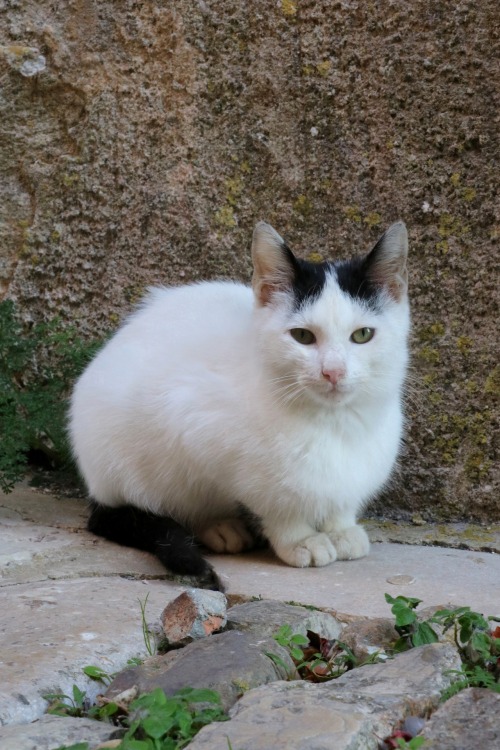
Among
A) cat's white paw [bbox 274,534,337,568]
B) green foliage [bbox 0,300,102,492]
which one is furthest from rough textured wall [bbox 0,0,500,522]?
cat's white paw [bbox 274,534,337,568]

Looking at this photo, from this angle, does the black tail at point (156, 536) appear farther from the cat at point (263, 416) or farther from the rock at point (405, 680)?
the rock at point (405, 680)

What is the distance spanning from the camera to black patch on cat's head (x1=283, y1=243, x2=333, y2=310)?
2885 mm

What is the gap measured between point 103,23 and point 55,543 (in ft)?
7.34

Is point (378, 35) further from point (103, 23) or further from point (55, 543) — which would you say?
point (55, 543)

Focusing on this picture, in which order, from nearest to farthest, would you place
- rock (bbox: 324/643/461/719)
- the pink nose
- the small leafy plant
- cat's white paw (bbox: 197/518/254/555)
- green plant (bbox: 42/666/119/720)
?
1. rock (bbox: 324/643/461/719)
2. green plant (bbox: 42/666/119/720)
3. the small leafy plant
4. the pink nose
5. cat's white paw (bbox: 197/518/254/555)

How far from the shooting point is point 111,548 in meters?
3.21

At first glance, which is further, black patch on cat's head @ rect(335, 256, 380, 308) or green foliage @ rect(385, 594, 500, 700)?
black patch on cat's head @ rect(335, 256, 380, 308)

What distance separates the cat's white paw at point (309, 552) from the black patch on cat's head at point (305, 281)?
2.67 feet

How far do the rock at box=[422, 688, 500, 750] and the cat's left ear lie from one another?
1536 millimetres

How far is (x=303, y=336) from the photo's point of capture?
2.89 metres

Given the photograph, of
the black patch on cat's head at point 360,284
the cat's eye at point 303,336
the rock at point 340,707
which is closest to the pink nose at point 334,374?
the cat's eye at point 303,336

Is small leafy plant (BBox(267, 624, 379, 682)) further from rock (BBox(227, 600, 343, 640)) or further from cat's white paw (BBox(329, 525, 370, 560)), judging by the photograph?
cat's white paw (BBox(329, 525, 370, 560))

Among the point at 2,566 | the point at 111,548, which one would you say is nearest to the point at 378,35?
the point at 111,548

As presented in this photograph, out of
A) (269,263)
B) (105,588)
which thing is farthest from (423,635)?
(269,263)
